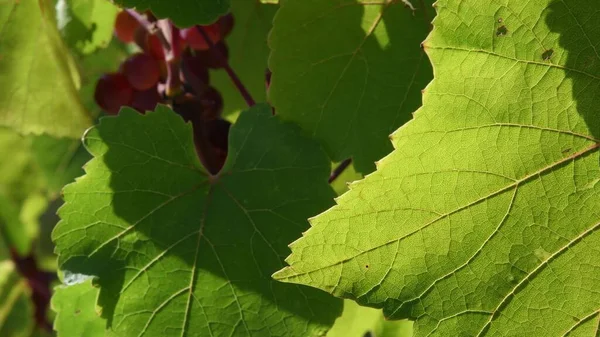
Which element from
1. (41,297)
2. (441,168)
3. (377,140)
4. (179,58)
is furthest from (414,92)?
(41,297)

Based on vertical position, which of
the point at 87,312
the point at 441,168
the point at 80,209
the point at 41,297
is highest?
the point at 441,168

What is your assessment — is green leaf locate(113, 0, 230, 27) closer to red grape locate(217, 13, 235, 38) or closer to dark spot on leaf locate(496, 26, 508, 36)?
red grape locate(217, 13, 235, 38)

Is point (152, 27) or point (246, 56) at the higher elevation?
point (152, 27)

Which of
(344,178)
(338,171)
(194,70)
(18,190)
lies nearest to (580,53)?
(338,171)

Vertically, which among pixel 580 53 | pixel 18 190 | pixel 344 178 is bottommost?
pixel 18 190

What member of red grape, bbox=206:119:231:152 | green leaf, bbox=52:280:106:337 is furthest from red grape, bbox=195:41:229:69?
green leaf, bbox=52:280:106:337

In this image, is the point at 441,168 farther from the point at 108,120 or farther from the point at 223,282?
the point at 108,120

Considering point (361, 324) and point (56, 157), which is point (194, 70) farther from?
point (56, 157)
